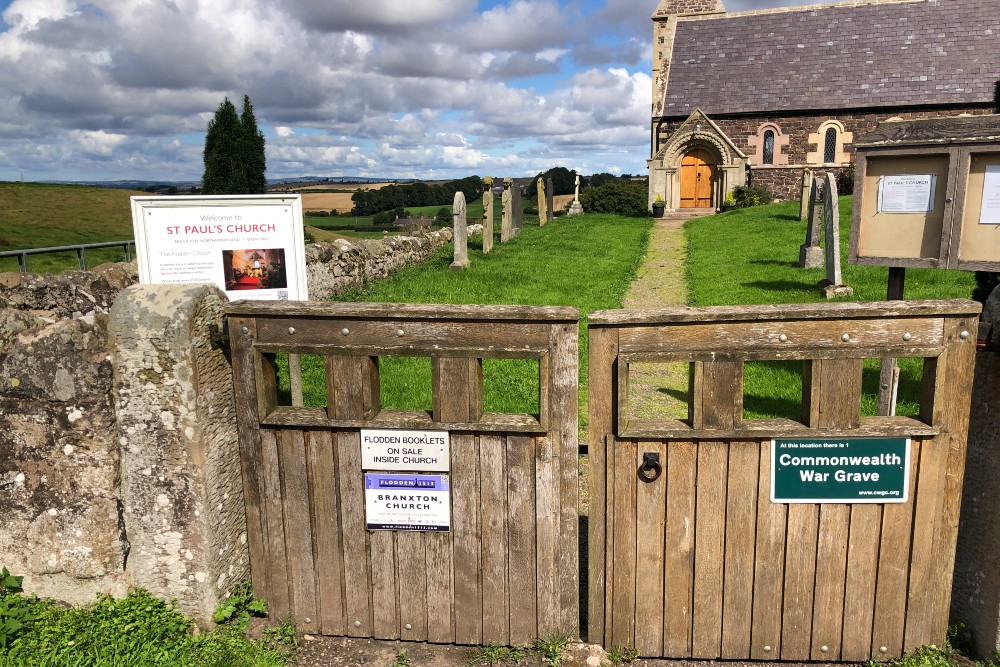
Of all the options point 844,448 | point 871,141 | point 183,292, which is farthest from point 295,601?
point 871,141

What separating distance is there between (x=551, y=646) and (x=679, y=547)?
31.2 inches

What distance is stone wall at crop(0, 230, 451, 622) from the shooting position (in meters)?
3.22

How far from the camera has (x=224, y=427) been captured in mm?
3393

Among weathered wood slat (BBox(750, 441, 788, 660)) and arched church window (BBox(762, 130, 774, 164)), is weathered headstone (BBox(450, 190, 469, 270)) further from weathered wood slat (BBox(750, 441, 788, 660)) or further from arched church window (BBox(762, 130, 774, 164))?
arched church window (BBox(762, 130, 774, 164))

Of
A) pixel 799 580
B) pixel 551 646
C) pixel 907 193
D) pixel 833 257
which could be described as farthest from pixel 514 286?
pixel 799 580

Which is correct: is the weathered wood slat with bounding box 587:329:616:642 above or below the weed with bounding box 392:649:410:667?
above

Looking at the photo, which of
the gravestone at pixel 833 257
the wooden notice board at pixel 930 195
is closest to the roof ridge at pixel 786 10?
the gravestone at pixel 833 257

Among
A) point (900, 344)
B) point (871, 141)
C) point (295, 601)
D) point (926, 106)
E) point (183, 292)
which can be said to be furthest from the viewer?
point (926, 106)

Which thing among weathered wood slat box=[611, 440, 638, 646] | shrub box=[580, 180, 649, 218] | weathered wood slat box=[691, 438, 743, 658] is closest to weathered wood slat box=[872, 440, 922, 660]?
weathered wood slat box=[691, 438, 743, 658]

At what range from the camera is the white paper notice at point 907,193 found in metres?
4.52

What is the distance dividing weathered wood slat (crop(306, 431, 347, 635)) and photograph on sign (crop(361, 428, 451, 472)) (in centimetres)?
20

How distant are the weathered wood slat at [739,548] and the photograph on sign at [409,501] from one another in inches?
51.8

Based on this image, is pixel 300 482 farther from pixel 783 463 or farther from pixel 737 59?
pixel 737 59

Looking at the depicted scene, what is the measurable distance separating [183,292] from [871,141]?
14.1 ft
